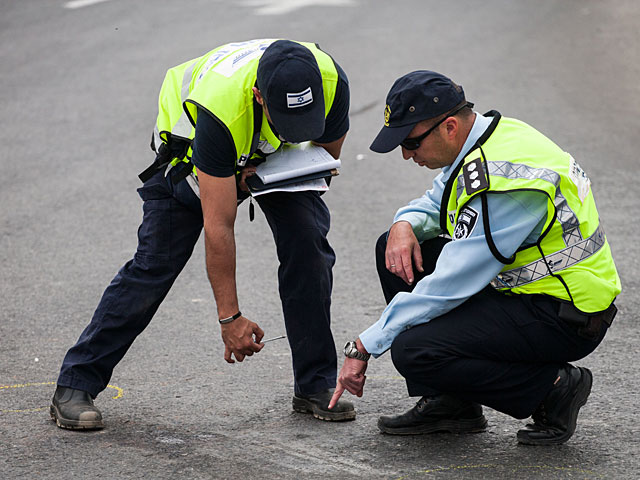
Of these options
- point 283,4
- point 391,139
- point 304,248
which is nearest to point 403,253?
point 304,248

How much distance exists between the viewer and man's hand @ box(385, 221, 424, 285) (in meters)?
3.46

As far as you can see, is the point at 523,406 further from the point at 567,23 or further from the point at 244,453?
the point at 567,23

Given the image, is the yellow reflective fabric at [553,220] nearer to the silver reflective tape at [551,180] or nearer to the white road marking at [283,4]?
the silver reflective tape at [551,180]

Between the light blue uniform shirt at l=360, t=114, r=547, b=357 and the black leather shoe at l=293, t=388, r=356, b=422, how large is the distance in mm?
562

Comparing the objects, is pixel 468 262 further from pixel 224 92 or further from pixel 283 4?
pixel 283 4

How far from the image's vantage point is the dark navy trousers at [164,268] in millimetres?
3619

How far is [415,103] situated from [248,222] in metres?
3.75

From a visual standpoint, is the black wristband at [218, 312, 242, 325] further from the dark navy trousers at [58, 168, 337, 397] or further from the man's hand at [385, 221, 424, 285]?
the man's hand at [385, 221, 424, 285]

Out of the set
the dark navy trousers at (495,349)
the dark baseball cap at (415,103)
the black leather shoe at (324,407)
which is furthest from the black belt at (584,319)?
the black leather shoe at (324,407)

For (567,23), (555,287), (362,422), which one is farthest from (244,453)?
(567,23)

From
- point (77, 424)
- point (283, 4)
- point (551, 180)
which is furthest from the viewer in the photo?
point (283, 4)

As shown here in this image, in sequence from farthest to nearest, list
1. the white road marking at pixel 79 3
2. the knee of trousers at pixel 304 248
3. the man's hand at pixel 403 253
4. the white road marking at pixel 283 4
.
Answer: the white road marking at pixel 79 3, the white road marking at pixel 283 4, the knee of trousers at pixel 304 248, the man's hand at pixel 403 253

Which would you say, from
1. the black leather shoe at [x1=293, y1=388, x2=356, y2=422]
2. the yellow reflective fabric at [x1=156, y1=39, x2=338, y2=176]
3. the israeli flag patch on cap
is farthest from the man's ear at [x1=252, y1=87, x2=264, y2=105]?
the black leather shoe at [x1=293, y1=388, x2=356, y2=422]

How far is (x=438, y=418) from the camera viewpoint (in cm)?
349
